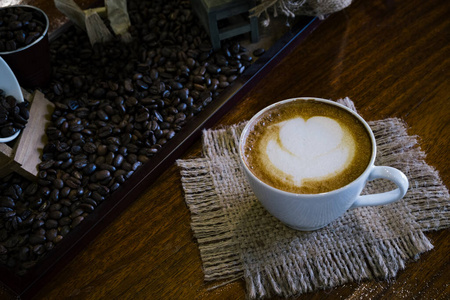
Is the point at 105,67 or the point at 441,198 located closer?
the point at 441,198

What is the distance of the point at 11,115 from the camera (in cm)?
110

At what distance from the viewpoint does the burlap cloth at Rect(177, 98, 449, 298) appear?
0.85 m

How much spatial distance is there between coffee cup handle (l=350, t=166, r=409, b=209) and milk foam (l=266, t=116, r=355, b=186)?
0.06 meters

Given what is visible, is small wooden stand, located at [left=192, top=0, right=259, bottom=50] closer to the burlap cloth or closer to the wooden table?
the wooden table

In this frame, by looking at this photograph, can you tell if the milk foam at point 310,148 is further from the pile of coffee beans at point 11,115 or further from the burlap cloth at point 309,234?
the pile of coffee beans at point 11,115

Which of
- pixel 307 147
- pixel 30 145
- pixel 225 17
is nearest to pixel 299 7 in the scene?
pixel 225 17

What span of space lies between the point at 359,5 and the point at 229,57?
47 centimetres

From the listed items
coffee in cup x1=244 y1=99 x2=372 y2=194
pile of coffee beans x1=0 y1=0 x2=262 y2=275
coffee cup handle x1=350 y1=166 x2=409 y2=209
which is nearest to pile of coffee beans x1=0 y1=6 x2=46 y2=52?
pile of coffee beans x1=0 y1=0 x2=262 y2=275

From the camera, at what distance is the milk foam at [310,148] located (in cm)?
83

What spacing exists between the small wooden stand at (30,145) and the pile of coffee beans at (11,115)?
0.08ft

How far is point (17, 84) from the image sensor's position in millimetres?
1157

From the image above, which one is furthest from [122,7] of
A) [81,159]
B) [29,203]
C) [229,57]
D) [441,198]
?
[441,198]

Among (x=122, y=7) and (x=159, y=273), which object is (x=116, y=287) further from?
(x=122, y=7)

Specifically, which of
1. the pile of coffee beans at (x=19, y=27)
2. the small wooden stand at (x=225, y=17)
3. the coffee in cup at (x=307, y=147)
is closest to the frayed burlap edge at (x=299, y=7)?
Result: the small wooden stand at (x=225, y=17)
